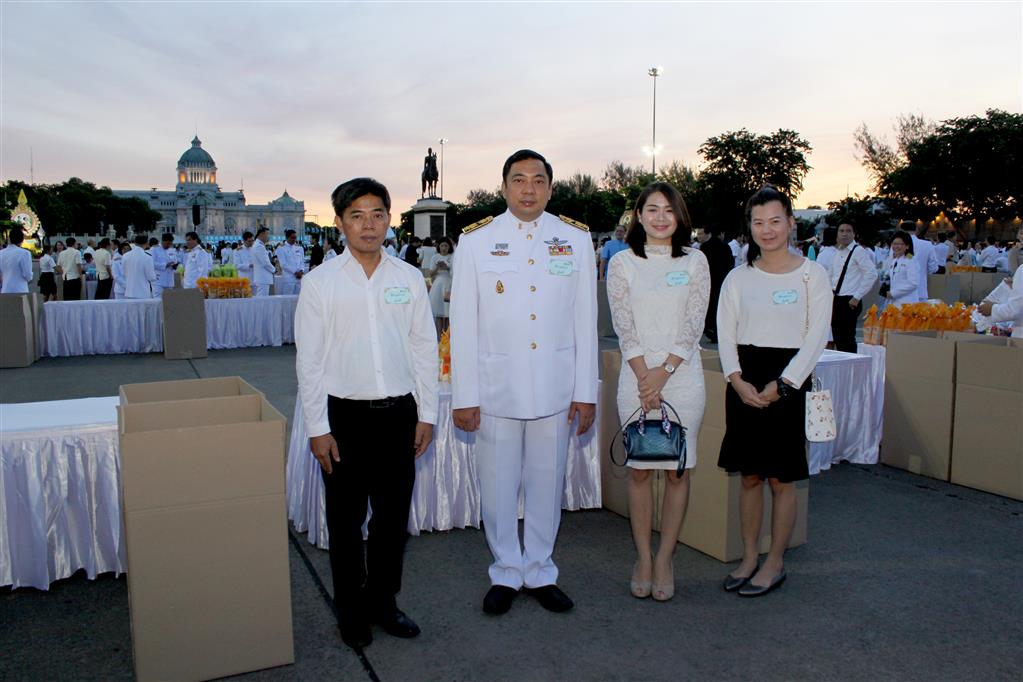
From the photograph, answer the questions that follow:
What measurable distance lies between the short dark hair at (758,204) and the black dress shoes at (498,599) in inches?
69.4

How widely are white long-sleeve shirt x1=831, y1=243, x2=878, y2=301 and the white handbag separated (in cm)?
464

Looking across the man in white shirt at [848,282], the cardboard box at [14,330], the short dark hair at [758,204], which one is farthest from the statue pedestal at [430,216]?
the short dark hair at [758,204]

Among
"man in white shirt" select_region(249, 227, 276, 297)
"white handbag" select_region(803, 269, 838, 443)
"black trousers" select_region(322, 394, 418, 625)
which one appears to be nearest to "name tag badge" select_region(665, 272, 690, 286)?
"white handbag" select_region(803, 269, 838, 443)

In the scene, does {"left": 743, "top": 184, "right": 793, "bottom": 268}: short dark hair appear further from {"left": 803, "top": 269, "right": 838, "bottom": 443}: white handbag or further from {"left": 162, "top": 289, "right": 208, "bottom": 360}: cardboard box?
{"left": 162, "top": 289, "right": 208, "bottom": 360}: cardboard box

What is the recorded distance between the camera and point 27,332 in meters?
9.95

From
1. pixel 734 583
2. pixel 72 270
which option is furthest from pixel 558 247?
pixel 72 270

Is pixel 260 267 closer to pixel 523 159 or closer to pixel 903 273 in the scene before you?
pixel 903 273

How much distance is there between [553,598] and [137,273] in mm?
11536

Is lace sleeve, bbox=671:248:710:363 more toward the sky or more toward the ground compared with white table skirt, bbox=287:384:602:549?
more toward the sky

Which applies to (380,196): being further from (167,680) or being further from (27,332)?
(27,332)

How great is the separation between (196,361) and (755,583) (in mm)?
9238

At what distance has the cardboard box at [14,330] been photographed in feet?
31.8

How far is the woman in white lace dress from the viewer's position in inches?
124

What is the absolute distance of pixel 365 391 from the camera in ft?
9.11
